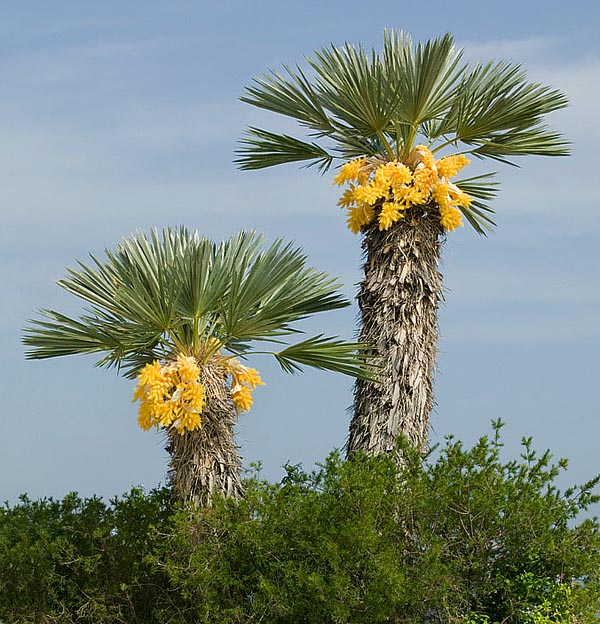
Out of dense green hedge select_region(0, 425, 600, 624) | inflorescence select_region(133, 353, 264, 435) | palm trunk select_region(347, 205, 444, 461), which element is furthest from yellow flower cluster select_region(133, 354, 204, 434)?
palm trunk select_region(347, 205, 444, 461)

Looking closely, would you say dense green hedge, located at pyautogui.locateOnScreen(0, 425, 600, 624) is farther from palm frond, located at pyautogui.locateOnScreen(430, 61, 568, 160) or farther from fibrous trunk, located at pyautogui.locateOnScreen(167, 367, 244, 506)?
palm frond, located at pyautogui.locateOnScreen(430, 61, 568, 160)

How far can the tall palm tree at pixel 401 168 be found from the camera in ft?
33.0

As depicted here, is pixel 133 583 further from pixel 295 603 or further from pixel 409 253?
pixel 409 253

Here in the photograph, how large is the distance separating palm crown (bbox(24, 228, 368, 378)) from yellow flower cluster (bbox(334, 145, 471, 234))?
0.84m

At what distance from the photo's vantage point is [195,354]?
31.5ft

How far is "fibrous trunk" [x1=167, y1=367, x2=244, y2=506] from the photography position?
9.53 m

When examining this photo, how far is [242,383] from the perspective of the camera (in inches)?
380

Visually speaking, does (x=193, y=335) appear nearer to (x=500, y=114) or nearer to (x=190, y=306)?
(x=190, y=306)

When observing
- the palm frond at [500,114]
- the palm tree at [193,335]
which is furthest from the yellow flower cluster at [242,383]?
the palm frond at [500,114]

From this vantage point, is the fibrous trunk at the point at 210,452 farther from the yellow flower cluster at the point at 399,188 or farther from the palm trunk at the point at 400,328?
the yellow flower cluster at the point at 399,188

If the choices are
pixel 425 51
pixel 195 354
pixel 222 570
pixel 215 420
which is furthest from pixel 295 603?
pixel 425 51

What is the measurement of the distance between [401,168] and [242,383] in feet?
8.38

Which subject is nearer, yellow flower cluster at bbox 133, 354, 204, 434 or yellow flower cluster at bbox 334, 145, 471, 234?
yellow flower cluster at bbox 133, 354, 204, 434

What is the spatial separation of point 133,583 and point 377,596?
2642 mm
